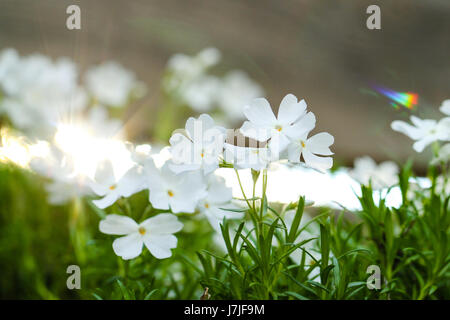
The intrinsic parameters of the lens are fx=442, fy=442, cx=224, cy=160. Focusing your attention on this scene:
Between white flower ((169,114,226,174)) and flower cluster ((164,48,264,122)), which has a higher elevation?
flower cluster ((164,48,264,122))

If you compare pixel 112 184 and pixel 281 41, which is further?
pixel 281 41

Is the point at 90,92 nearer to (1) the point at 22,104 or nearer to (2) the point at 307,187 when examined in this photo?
(1) the point at 22,104

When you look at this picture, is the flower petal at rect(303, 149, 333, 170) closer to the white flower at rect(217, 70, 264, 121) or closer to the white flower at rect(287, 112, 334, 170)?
the white flower at rect(287, 112, 334, 170)

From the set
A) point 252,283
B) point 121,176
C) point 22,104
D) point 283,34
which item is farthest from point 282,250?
point 283,34

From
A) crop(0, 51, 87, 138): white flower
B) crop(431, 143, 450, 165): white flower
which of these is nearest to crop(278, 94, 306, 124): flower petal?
crop(431, 143, 450, 165): white flower

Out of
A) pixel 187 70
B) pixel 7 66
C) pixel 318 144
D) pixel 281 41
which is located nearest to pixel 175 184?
pixel 318 144

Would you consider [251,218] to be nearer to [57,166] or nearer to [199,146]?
[199,146]
